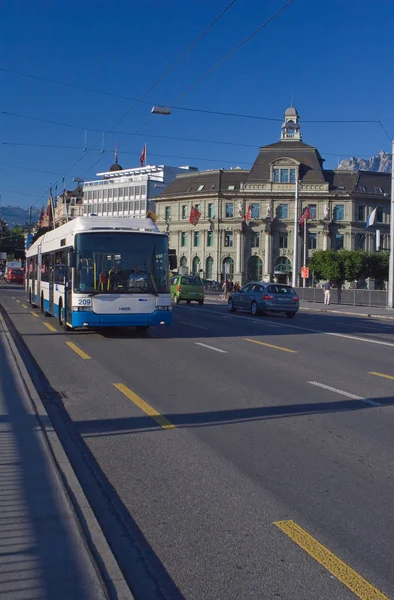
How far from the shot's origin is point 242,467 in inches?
248

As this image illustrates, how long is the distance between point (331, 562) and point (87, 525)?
1678 millimetres

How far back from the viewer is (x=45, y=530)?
15.0 ft

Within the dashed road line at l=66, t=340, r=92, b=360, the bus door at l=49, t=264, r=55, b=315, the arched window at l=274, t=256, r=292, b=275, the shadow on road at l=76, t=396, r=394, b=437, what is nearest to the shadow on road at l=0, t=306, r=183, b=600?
the shadow on road at l=76, t=396, r=394, b=437

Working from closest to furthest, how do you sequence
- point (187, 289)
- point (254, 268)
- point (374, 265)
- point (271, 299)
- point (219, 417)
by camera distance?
point (219, 417) < point (271, 299) < point (187, 289) < point (374, 265) < point (254, 268)

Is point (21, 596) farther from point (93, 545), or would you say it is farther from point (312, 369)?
point (312, 369)

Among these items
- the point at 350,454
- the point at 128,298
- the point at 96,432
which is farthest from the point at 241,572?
the point at 128,298

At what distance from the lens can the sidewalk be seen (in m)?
3.79

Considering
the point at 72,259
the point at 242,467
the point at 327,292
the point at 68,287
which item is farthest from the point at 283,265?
the point at 242,467

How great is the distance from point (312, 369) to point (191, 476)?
7088 millimetres

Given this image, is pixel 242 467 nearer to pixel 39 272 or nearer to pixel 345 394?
pixel 345 394

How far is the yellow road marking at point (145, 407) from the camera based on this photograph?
805cm

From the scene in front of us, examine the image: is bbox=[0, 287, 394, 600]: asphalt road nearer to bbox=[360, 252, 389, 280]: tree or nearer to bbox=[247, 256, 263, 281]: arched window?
bbox=[360, 252, 389, 280]: tree

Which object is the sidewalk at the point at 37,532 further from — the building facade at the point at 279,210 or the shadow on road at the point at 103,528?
the building facade at the point at 279,210

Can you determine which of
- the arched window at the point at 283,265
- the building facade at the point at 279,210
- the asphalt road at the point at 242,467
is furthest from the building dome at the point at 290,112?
the asphalt road at the point at 242,467
